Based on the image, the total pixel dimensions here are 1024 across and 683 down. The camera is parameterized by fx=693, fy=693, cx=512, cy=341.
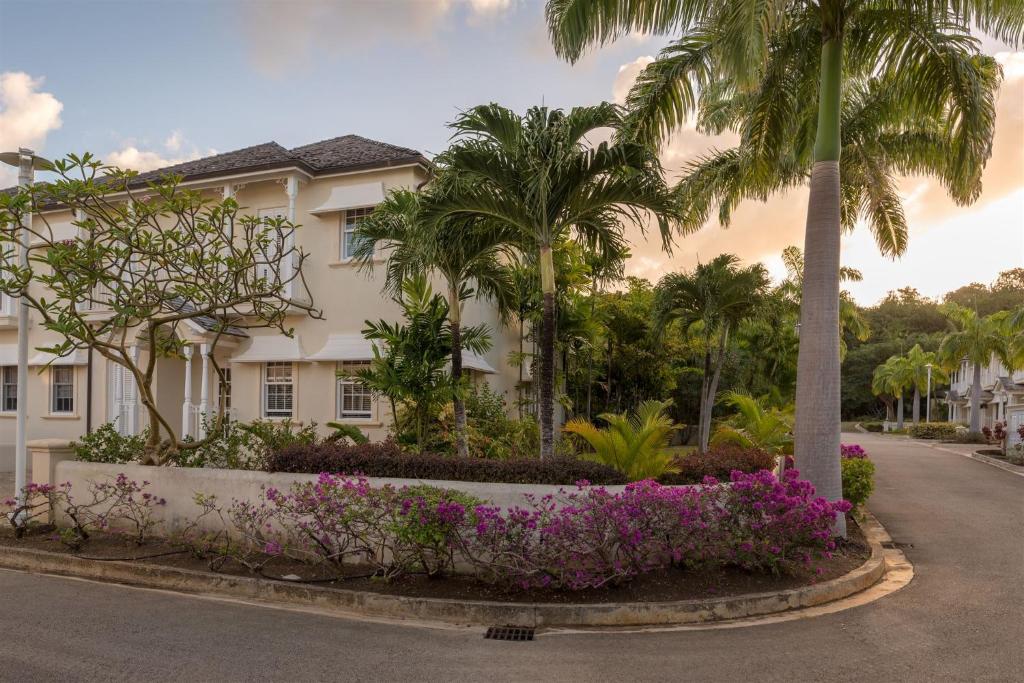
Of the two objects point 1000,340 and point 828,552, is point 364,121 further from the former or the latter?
point 1000,340

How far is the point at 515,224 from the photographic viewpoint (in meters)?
9.62

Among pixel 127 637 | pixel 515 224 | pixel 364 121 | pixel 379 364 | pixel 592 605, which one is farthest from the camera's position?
pixel 364 121

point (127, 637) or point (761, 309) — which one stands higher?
point (761, 309)

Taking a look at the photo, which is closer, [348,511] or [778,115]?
[348,511]

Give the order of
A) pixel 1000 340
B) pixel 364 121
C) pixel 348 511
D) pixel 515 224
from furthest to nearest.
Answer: pixel 1000 340
pixel 364 121
pixel 515 224
pixel 348 511

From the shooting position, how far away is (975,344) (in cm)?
3247

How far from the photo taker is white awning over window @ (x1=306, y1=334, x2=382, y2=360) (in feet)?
49.0

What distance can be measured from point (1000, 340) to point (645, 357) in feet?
70.3

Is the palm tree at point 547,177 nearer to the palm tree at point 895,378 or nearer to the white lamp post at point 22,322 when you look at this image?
the white lamp post at point 22,322

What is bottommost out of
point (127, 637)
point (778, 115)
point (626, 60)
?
point (127, 637)

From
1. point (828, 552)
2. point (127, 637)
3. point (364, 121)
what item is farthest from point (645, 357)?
point (127, 637)

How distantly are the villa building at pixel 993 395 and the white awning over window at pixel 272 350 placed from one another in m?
23.3

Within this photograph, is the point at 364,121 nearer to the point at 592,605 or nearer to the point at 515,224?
the point at 515,224

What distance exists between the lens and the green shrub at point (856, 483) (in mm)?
10352
